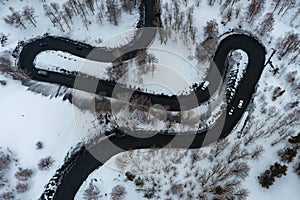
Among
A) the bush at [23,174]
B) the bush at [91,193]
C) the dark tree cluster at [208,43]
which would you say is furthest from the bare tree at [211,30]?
the bush at [23,174]

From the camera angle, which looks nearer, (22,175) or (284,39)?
(22,175)

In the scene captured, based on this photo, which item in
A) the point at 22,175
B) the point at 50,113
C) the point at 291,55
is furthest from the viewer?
the point at 291,55

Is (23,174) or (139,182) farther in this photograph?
(23,174)

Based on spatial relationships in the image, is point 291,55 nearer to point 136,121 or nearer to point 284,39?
point 284,39

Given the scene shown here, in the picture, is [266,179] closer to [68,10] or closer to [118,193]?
[118,193]

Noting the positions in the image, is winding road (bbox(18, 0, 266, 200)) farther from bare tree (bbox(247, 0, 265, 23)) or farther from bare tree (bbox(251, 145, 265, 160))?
bare tree (bbox(251, 145, 265, 160))

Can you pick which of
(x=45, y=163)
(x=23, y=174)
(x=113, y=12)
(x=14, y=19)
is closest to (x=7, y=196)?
(x=23, y=174)

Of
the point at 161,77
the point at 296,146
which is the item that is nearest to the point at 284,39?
the point at 296,146
